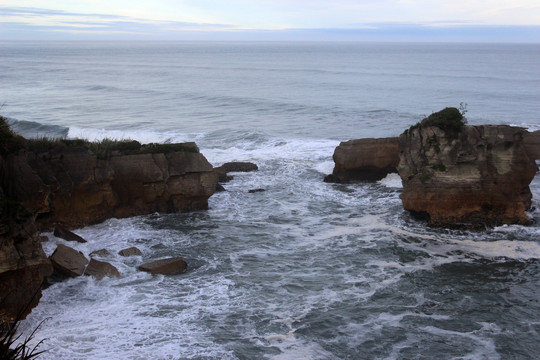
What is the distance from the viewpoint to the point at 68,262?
606 inches

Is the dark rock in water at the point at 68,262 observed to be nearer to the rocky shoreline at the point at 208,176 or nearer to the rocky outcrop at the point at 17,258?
the rocky shoreline at the point at 208,176

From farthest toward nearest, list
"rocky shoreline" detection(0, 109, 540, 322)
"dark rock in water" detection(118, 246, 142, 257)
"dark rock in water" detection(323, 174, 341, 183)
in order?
"dark rock in water" detection(323, 174, 341, 183) < "rocky shoreline" detection(0, 109, 540, 322) < "dark rock in water" detection(118, 246, 142, 257)

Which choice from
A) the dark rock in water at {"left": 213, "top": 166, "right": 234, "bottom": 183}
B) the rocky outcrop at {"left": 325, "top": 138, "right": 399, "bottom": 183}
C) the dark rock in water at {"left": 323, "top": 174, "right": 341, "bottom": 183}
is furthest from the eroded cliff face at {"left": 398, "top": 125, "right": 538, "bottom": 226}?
the dark rock in water at {"left": 213, "top": 166, "right": 234, "bottom": 183}

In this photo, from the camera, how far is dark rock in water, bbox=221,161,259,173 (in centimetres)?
2869

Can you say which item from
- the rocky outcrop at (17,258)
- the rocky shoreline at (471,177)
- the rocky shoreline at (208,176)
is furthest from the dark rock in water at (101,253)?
the rocky shoreline at (471,177)

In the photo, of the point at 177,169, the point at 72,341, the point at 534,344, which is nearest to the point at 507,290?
the point at 534,344

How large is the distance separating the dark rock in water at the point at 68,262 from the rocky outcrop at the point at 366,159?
14.0 m

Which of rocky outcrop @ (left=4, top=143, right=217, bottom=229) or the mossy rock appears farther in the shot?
the mossy rock

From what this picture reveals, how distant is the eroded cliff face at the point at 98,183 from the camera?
15281mm

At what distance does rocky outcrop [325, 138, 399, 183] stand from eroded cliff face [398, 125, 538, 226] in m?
5.62

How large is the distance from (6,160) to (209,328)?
742 cm

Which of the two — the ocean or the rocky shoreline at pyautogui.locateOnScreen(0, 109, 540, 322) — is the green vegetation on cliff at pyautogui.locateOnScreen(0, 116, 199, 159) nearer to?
the rocky shoreline at pyautogui.locateOnScreen(0, 109, 540, 322)

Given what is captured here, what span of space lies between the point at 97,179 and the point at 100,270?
5.53 metres

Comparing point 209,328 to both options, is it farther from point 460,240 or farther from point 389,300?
point 460,240
